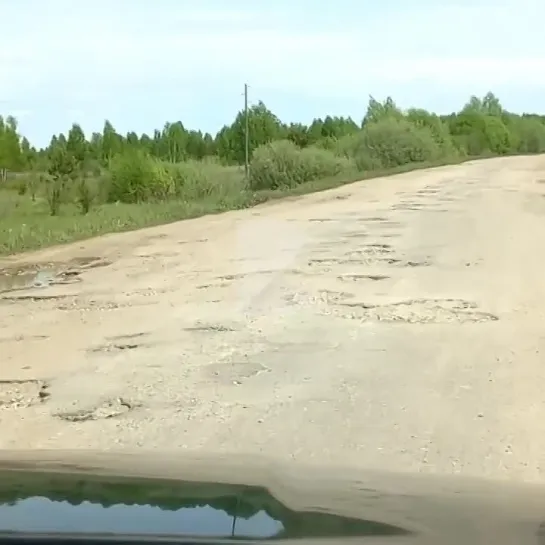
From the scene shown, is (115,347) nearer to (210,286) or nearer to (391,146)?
(210,286)

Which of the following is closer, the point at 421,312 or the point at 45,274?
the point at 421,312

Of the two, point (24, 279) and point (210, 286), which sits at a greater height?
point (210, 286)

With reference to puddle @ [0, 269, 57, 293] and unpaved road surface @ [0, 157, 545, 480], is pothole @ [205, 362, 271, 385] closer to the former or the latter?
unpaved road surface @ [0, 157, 545, 480]

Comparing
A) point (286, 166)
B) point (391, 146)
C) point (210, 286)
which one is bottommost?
point (210, 286)

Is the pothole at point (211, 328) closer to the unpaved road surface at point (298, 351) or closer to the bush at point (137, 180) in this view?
the unpaved road surface at point (298, 351)

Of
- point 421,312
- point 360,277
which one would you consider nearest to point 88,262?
point 360,277

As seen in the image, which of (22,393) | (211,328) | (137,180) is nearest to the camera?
(22,393)

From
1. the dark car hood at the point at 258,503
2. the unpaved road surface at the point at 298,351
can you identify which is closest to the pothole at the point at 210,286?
the unpaved road surface at the point at 298,351

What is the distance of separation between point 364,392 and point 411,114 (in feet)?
157

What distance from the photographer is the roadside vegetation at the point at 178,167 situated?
2311cm

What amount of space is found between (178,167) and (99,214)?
31.9ft

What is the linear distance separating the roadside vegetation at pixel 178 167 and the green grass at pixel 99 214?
3 centimetres

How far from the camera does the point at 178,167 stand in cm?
3288

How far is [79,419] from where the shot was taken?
666 cm
